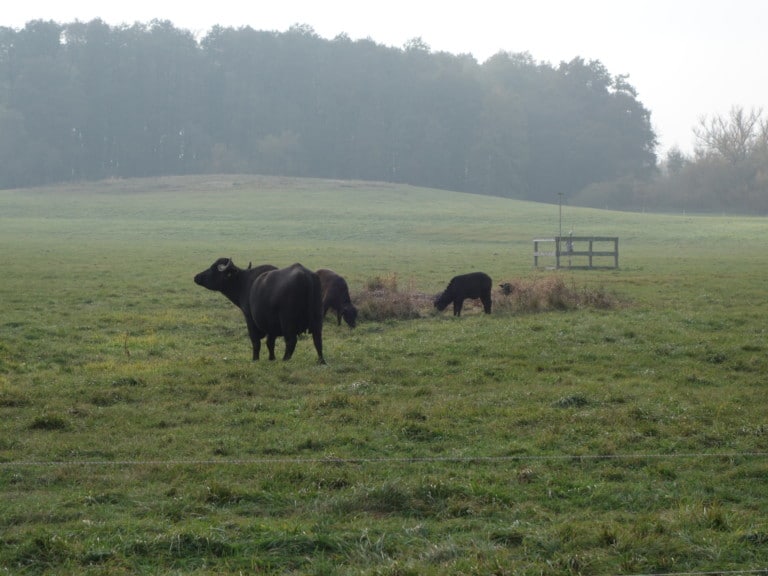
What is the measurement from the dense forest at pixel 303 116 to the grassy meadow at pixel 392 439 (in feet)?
319

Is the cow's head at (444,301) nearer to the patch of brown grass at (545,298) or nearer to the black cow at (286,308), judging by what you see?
the patch of brown grass at (545,298)

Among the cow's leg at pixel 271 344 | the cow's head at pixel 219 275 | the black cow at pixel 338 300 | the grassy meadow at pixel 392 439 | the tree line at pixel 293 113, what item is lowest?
the grassy meadow at pixel 392 439

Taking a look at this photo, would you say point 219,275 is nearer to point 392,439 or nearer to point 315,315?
point 315,315

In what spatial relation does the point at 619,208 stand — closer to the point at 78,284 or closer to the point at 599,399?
the point at 78,284

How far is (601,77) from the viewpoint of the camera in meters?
143

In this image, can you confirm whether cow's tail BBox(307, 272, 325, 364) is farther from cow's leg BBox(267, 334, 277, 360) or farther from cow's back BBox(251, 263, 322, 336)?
cow's leg BBox(267, 334, 277, 360)

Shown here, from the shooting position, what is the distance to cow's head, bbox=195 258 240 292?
53.6 ft

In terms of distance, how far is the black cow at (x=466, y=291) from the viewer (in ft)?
69.7

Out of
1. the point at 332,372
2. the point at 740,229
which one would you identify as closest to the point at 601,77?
the point at 740,229

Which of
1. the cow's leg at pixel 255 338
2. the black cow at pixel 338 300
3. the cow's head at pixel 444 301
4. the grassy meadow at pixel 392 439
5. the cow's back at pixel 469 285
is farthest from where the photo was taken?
Result: the cow's head at pixel 444 301

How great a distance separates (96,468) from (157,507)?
4.91 feet

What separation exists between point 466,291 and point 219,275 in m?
6.62

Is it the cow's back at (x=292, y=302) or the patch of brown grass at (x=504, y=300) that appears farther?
the patch of brown grass at (x=504, y=300)

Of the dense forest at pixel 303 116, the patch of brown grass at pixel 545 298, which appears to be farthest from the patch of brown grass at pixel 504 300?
the dense forest at pixel 303 116
